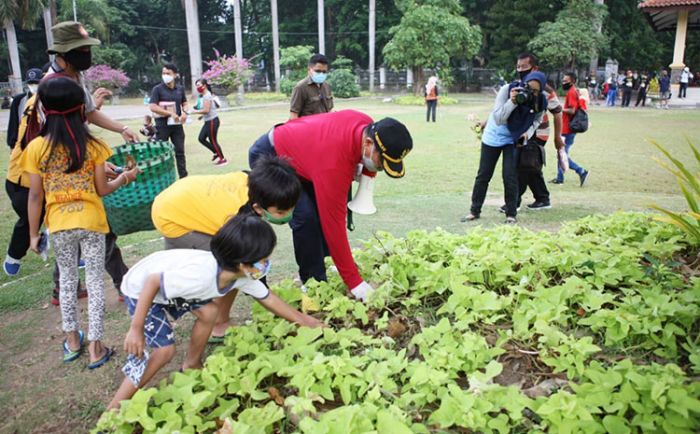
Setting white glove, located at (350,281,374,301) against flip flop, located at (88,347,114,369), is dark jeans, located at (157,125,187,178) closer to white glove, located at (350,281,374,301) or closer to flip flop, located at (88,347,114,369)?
flip flop, located at (88,347,114,369)

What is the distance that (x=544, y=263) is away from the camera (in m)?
3.13

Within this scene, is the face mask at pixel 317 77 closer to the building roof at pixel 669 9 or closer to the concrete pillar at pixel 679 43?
the building roof at pixel 669 9

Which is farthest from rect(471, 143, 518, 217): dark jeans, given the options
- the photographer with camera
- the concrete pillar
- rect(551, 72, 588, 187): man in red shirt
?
the concrete pillar

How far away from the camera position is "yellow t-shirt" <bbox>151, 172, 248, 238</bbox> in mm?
2773

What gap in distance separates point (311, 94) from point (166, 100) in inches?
115

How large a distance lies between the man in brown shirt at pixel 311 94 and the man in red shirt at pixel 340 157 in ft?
12.2

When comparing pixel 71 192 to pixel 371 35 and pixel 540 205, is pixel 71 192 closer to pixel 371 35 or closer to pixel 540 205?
pixel 540 205

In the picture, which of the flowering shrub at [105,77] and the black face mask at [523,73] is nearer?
the black face mask at [523,73]

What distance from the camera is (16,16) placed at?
1167 inches

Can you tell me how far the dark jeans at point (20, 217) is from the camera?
3941 millimetres

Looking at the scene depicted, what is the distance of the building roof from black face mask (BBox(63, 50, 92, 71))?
975 inches

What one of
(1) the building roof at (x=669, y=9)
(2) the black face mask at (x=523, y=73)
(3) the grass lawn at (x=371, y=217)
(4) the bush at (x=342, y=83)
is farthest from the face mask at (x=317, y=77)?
(4) the bush at (x=342, y=83)

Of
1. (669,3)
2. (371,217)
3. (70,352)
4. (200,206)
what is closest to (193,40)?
(669,3)

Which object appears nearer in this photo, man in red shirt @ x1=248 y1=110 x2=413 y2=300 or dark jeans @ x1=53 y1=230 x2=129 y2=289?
man in red shirt @ x1=248 y1=110 x2=413 y2=300
